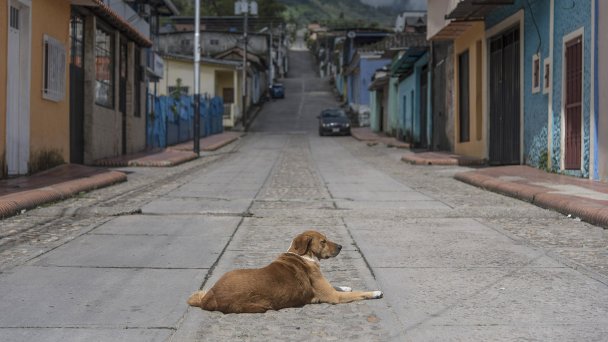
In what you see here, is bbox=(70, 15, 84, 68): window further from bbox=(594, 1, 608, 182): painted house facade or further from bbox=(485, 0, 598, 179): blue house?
bbox=(594, 1, 608, 182): painted house facade

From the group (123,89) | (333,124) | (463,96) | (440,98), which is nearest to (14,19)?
(123,89)

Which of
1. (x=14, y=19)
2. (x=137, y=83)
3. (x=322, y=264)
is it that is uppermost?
(x=14, y=19)

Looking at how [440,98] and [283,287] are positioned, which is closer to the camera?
[283,287]

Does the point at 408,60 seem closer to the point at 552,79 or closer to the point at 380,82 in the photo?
the point at 380,82

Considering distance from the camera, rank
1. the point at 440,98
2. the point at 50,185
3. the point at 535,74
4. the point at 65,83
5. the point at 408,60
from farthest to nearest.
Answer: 1. the point at 408,60
2. the point at 440,98
3. the point at 535,74
4. the point at 65,83
5. the point at 50,185

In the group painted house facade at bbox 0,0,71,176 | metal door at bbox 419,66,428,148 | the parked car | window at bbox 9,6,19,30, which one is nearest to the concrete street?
painted house facade at bbox 0,0,71,176

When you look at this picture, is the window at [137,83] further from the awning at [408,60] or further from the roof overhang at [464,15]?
the awning at [408,60]

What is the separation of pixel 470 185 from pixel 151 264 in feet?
30.9

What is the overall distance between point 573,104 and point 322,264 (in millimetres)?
9459

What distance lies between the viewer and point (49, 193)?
10.4 meters

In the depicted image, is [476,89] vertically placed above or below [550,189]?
above

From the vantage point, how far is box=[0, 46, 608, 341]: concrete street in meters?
4.17

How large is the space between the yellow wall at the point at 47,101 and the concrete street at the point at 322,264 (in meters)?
2.43

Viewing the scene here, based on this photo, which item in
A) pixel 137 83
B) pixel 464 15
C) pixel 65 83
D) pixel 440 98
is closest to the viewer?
pixel 65 83
